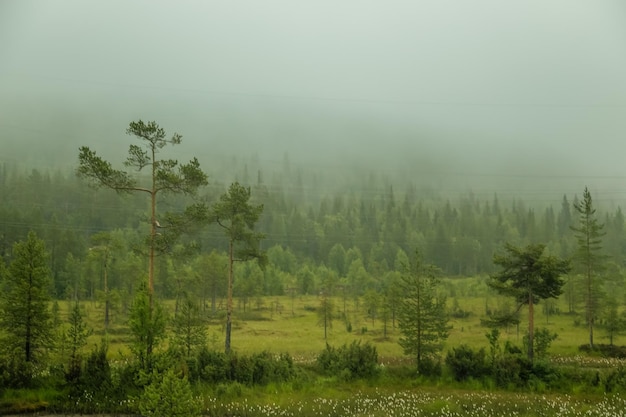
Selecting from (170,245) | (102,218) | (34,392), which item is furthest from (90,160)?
(102,218)

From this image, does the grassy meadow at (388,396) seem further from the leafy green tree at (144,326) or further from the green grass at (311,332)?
the leafy green tree at (144,326)

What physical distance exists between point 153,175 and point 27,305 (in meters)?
11.4

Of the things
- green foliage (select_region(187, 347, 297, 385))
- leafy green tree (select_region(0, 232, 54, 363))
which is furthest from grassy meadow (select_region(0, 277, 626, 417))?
leafy green tree (select_region(0, 232, 54, 363))

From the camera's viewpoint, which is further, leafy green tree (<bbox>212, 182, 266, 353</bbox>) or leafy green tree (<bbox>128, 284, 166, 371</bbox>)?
leafy green tree (<bbox>212, 182, 266, 353</bbox>)

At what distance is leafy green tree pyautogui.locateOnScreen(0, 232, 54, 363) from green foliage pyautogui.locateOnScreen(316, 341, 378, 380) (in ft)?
58.5

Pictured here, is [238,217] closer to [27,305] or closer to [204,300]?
[27,305]

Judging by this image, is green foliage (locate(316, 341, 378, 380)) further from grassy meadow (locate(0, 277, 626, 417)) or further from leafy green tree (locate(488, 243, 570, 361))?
leafy green tree (locate(488, 243, 570, 361))

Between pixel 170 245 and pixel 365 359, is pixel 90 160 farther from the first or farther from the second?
pixel 365 359

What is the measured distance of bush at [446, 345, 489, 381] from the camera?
94.1 feet

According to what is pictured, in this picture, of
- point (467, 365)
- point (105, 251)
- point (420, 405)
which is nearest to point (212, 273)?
point (105, 251)

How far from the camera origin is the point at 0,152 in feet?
364

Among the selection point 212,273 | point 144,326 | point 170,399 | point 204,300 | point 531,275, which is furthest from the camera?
point 212,273

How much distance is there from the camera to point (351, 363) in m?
29.6

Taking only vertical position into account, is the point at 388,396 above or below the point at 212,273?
below
